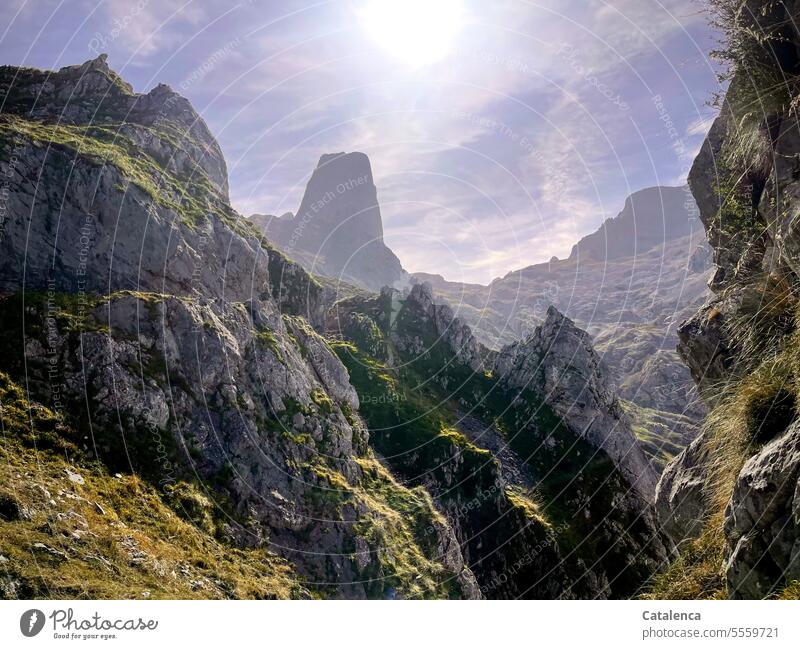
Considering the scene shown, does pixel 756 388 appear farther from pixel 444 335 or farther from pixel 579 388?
pixel 444 335

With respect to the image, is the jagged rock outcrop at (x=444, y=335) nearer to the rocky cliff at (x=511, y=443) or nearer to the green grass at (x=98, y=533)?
the rocky cliff at (x=511, y=443)

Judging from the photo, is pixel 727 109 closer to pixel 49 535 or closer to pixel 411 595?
pixel 49 535

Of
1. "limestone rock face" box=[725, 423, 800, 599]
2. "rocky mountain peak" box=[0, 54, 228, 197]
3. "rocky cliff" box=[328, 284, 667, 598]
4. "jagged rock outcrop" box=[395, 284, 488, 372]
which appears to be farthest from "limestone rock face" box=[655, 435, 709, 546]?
"jagged rock outcrop" box=[395, 284, 488, 372]

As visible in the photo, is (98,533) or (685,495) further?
(98,533)

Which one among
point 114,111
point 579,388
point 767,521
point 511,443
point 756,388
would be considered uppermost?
point 114,111

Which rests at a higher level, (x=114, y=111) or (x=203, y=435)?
(x=114, y=111)

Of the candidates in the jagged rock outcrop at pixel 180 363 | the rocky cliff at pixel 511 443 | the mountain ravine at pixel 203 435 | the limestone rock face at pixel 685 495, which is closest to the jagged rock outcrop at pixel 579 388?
the rocky cliff at pixel 511 443

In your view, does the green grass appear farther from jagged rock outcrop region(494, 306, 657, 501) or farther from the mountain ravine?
jagged rock outcrop region(494, 306, 657, 501)

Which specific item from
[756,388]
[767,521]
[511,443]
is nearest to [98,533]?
[767,521]
